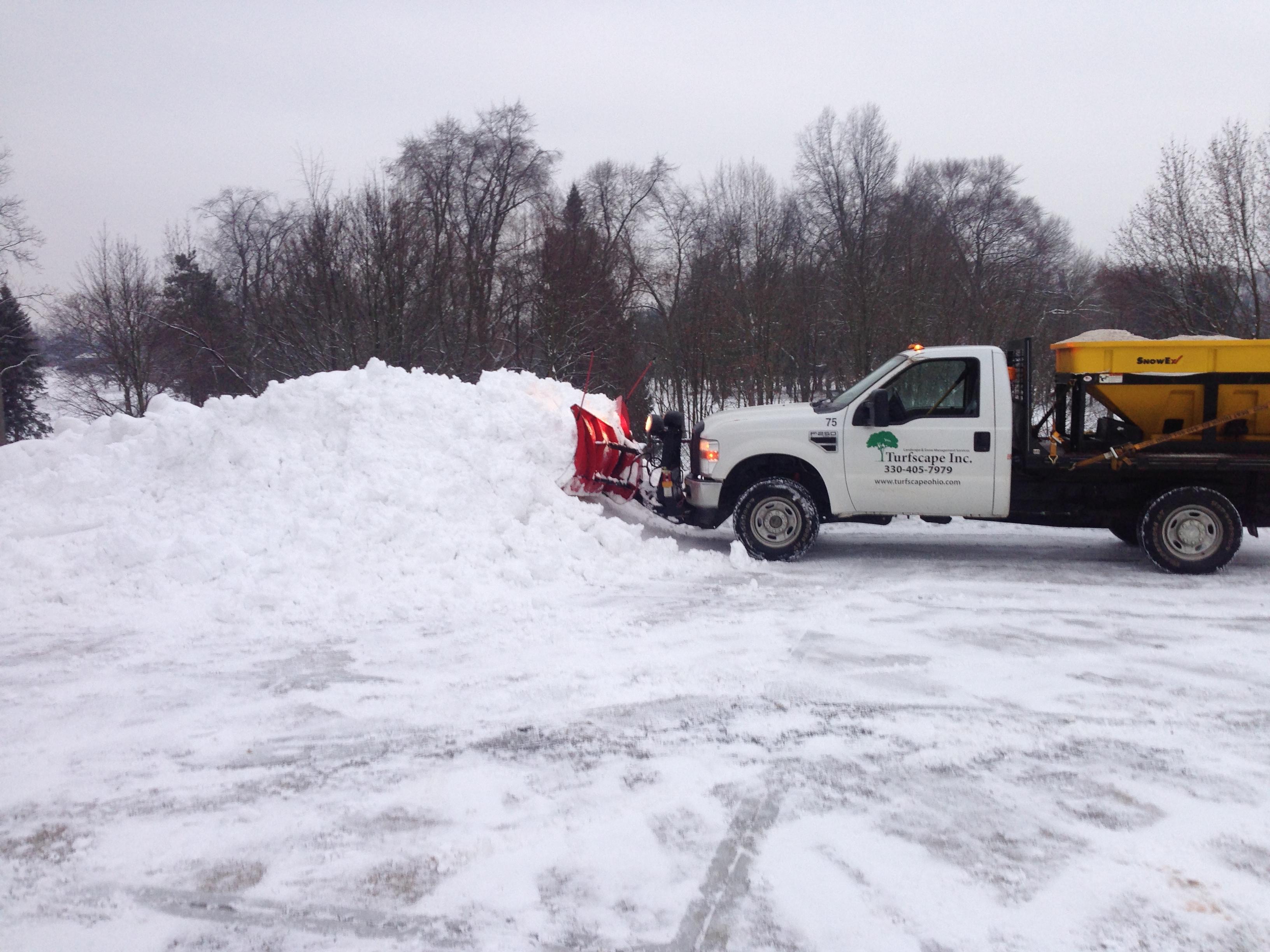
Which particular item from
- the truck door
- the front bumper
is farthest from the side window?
the front bumper

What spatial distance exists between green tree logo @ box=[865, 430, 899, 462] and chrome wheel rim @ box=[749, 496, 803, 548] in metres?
0.93

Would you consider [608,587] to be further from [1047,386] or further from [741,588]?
[1047,386]

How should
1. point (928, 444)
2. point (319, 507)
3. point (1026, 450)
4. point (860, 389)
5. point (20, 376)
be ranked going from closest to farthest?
point (319, 507) < point (1026, 450) < point (928, 444) < point (860, 389) < point (20, 376)

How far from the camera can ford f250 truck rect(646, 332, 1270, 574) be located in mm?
8641

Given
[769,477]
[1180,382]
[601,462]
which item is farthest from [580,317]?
[1180,382]

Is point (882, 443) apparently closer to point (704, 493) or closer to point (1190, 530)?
point (704, 493)

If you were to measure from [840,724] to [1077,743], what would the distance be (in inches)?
44.4

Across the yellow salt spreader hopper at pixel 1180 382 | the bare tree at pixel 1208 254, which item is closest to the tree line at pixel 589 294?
the bare tree at pixel 1208 254

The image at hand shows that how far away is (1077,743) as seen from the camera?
14.9 ft

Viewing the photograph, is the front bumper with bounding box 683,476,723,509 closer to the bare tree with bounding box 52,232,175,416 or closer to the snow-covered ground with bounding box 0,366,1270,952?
the snow-covered ground with bounding box 0,366,1270,952

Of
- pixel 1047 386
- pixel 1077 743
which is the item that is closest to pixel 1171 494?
pixel 1047 386

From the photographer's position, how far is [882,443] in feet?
29.4

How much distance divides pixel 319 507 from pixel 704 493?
12.2 feet

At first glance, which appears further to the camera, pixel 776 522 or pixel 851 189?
pixel 851 189
